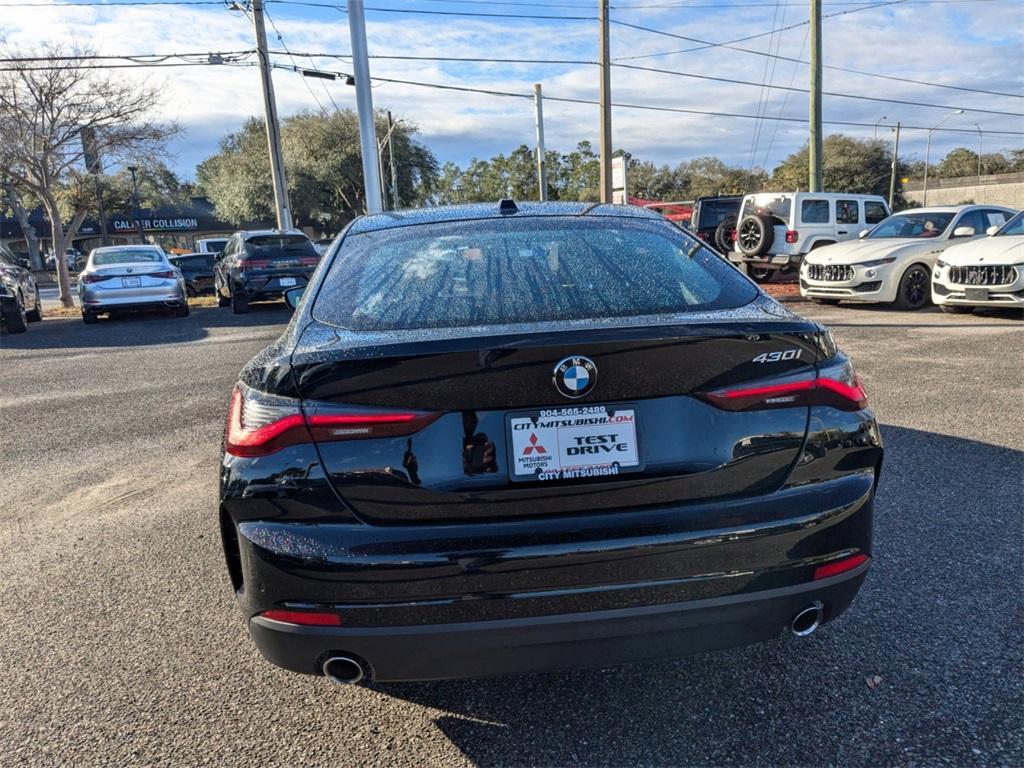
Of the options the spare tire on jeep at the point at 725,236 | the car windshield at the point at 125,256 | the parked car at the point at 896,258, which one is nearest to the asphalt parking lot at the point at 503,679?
the parked car at the point at 896,258

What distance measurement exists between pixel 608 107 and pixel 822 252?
7.47 m

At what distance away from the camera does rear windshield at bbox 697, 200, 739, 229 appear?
18.8 meters

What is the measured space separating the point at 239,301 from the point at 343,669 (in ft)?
42.4

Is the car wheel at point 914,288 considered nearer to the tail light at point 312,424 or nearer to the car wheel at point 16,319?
the tail light at point 312,424

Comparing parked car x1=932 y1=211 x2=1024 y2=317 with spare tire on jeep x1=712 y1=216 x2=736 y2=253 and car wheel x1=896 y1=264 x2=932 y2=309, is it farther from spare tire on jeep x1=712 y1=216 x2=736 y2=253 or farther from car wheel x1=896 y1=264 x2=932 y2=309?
spare tire on jeep x1=712 y1=216 x2=736 y2=253

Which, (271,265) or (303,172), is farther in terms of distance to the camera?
(303,172)

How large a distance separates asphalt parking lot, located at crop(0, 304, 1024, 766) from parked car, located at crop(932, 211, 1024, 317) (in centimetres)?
606

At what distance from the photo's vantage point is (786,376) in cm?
200

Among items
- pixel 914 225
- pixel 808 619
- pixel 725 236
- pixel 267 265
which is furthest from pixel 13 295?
pixel 914 225

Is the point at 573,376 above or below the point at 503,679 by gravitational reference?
above

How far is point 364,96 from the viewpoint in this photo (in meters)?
12.2

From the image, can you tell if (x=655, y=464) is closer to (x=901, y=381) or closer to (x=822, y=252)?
(x=901, y=381)

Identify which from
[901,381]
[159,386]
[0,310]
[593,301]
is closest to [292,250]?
[0,310]

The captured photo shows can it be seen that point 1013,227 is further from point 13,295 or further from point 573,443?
point 13,295
